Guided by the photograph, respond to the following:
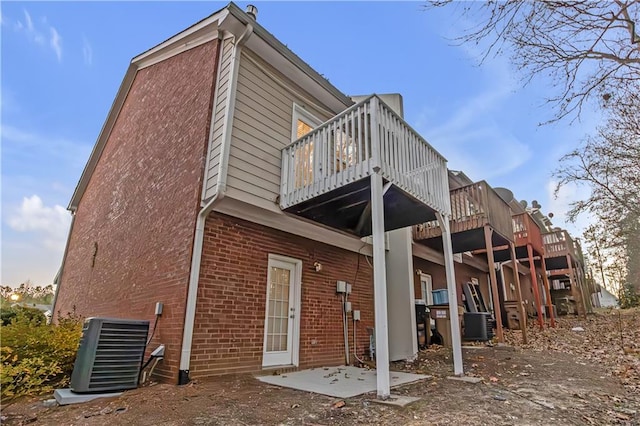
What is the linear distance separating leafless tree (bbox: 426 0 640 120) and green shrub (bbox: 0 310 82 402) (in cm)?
682

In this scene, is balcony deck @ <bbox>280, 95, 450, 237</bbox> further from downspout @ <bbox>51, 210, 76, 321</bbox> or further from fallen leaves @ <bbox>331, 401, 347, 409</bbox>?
downspout @ <bbox>51, 210, 76, 321</bbox>

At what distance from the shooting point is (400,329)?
27.1 ft

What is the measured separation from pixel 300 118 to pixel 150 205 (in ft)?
11.6

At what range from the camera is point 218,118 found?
19.0ft

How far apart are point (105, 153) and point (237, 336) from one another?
25.8ft

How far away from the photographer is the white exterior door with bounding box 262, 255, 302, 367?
19.2 ft

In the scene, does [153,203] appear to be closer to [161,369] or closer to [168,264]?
[168,264]

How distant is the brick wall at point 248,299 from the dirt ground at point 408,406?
0.41 m

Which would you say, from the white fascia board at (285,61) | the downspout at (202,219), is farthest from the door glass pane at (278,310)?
the white fascia board at (285,61)

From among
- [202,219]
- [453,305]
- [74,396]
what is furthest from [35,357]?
[453,305]

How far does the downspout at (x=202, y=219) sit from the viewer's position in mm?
4624

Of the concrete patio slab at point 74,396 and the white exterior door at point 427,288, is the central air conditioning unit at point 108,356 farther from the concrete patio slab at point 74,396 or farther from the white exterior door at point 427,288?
the white exterior door at point 427,288

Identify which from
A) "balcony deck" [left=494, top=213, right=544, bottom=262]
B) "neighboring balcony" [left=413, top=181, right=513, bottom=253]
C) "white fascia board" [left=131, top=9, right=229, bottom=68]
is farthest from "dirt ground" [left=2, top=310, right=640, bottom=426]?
"balcony deck" [left=494, top=213, right=544, bottom=262]

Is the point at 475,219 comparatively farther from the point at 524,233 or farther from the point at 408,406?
the point at 408,406
